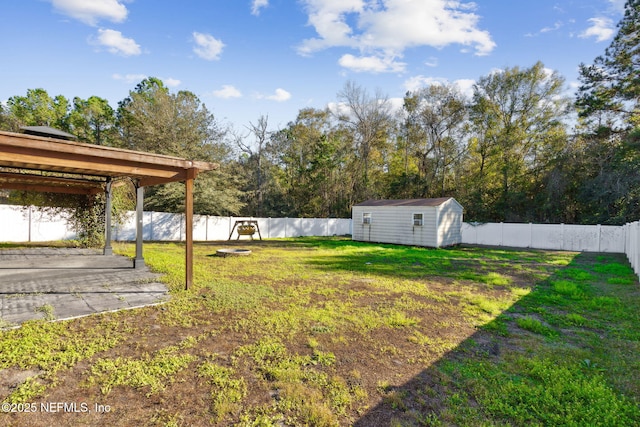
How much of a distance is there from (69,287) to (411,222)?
12246mm

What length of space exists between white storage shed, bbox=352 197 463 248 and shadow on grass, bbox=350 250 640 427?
8.80m

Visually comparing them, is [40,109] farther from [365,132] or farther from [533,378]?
[533,378]

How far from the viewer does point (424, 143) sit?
2220cm

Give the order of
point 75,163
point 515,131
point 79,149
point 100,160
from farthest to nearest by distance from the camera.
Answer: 1. point 515,131
2. point 100,160
3. point 75,163
4. point 79,149

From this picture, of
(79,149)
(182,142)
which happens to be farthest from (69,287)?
(182,142)

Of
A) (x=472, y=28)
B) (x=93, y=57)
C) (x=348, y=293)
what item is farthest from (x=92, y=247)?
(x=472, y=28)

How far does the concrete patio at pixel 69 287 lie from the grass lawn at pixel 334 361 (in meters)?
0.41

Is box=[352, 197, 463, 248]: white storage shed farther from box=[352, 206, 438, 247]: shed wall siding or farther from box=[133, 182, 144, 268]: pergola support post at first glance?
box=[133, 182, 144, 268]: pergola support post

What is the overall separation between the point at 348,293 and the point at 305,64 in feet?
33.1

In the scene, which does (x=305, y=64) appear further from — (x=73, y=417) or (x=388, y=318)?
(x=73, y=417)

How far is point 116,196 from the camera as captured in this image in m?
10.4

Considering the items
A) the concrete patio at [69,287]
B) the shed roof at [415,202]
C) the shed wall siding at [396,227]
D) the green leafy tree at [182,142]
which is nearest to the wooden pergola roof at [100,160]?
the concrete patio at [69,287]

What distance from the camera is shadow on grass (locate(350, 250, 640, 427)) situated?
2.03 meters

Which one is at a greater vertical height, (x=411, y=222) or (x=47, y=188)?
(x=47, y=188)
